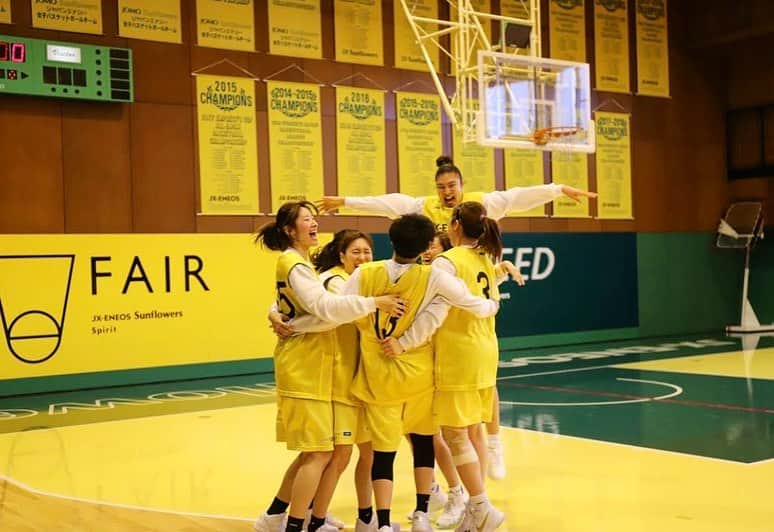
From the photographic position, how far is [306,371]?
4297 mm

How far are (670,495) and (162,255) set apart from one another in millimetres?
7878

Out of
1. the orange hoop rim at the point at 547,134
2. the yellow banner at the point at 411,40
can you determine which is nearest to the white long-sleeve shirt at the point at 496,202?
the orange hoop rim at the point at 547,134

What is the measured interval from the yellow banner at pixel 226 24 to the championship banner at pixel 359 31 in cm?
133

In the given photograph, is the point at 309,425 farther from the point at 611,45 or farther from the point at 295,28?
the point at 611,45

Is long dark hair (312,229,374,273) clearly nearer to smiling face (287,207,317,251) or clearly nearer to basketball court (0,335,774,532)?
smiling face (287,207,317,251)

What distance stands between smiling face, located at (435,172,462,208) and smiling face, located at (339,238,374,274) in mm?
1113

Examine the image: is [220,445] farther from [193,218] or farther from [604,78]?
[604,78]

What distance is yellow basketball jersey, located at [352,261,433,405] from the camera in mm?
4273

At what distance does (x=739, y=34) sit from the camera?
15.9 metres

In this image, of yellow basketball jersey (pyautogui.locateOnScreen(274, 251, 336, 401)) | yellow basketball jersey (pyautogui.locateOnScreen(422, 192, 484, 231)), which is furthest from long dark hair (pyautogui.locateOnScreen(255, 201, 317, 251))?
yellow basketball jersey (pyautogui.locateOnScreen(422, 192, 484, 231))

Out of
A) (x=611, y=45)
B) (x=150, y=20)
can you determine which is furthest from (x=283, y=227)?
(x=611, y=45)

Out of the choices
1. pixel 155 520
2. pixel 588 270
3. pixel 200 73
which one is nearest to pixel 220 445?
pixel 155 520

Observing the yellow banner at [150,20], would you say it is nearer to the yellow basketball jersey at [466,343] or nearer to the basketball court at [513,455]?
the basketball court at [513,455]

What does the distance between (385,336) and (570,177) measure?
1141cm
